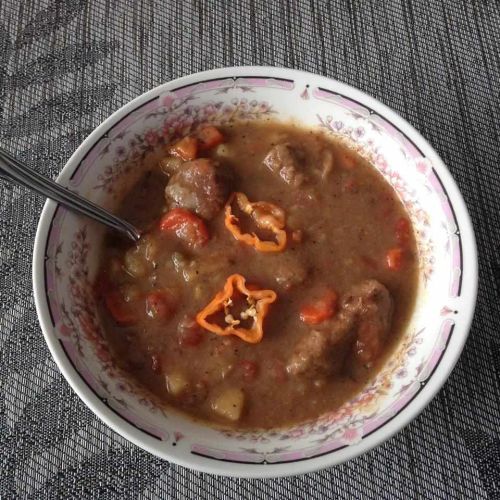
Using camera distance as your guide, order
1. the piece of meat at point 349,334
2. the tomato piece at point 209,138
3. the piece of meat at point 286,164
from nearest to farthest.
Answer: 1. the piece of meat at point 349,334
2. the piece of meat at point 286,164
3. the tomato piece at point 209,138

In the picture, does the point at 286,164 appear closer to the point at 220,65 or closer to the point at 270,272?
the point at 270,272

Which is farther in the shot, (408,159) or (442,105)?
(442,105)

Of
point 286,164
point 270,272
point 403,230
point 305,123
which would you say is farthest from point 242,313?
point 305,123

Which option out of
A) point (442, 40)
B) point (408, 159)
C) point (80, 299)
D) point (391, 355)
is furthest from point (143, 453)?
point (442, 40)

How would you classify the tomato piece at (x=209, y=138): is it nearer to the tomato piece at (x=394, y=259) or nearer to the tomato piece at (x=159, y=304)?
the tomato piece at (x=159, y=304)

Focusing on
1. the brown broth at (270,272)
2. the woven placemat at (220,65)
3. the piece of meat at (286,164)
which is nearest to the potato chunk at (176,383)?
the brown broth at (270,272)

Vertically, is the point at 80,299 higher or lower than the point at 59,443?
higher

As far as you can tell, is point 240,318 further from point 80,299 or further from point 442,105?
point 442,105
